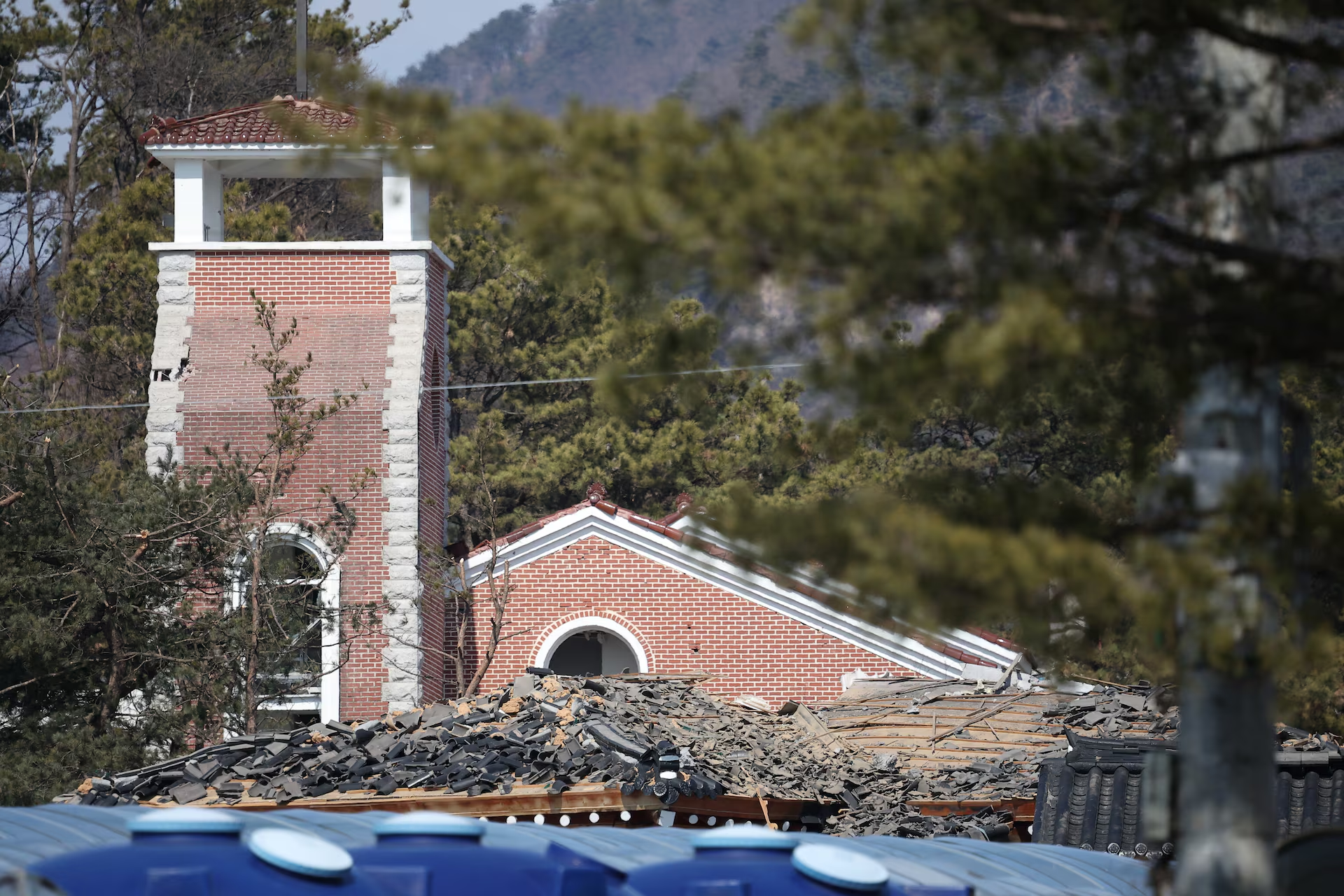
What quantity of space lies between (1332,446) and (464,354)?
22043 millimetres

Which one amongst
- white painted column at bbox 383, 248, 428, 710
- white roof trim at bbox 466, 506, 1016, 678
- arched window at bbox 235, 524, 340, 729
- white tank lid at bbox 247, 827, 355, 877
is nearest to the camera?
white tank lid at bbox 247, 827, 355, 877

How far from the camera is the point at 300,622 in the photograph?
76.7 feet

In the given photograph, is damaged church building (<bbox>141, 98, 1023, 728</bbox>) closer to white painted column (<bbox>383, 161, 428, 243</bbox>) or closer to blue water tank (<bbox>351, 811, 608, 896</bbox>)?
white painted column (<bbox>383, 161, 428, 243</bbox>)

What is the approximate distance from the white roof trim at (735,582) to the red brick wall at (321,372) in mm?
2908

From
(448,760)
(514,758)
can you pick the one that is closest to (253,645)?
(448,760)

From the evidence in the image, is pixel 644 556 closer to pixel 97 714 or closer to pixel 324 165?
pixel 97 714

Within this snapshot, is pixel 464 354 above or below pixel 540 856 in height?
above

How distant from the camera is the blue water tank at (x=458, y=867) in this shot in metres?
7.15

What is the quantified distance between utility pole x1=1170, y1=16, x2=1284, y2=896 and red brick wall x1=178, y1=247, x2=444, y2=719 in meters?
19.4

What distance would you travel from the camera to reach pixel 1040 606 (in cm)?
570

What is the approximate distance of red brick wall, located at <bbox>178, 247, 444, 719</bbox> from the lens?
24156 millimetres

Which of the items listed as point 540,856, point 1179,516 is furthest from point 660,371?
point 540,856

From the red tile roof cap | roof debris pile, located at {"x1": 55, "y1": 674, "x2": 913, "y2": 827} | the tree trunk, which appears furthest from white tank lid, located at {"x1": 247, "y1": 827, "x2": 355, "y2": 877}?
the red tile roof cap

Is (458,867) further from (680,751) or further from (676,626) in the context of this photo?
(676,626)
